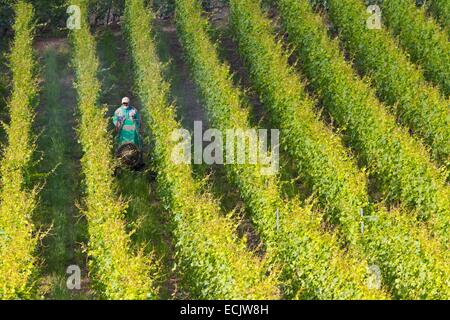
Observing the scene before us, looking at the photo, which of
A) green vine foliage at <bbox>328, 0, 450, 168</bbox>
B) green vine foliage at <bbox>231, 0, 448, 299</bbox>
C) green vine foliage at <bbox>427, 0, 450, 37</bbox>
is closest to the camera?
green vine foliage at <bbox>231, 0, 448, 299</bbox>

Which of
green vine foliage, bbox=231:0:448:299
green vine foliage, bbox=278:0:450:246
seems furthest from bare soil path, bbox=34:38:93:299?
green vine foliage, bbox=278:0:450:246

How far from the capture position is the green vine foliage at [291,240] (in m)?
13.0

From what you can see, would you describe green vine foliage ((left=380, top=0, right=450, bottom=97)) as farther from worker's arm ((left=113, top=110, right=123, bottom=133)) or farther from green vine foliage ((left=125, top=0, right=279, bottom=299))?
worker's arm ((left=113, top=110, right=123, bottom=133))

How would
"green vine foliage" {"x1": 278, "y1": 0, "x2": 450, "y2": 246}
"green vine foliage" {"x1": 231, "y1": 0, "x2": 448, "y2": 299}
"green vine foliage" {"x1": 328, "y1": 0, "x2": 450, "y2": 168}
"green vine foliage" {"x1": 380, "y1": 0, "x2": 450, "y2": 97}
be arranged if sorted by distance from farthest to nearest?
"green vine foliage" {"x1": 380, "y1": 0, "x2": 450, "y2": 97}, "green vine foliage" {"x1": 328, "y1": 0, "x2": 450, "y2": 168}, "green vine foliage" {"x1": 278, "y1": 0, "x2": 450, "y2": 246}, "green vine foliage" {"x1": 231, "y1": 0, "x2": 448, "y2": 299}

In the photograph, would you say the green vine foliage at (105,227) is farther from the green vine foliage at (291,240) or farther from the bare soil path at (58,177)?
the green vine foliage at (291,240)

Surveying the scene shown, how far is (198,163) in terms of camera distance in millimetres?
18156

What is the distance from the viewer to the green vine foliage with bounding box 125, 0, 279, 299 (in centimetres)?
1275

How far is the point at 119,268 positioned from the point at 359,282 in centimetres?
325

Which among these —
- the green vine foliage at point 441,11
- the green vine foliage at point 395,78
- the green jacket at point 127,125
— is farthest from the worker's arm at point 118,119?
the green vine foliage at point 441,11

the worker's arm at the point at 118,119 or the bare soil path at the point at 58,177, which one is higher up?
the worker's arm at the point at 118,119

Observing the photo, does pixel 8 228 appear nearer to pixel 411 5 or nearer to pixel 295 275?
pixel 295 275

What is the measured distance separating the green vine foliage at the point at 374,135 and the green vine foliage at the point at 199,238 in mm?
3281

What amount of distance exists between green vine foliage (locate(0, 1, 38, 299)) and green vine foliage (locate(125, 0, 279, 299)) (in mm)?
2303
